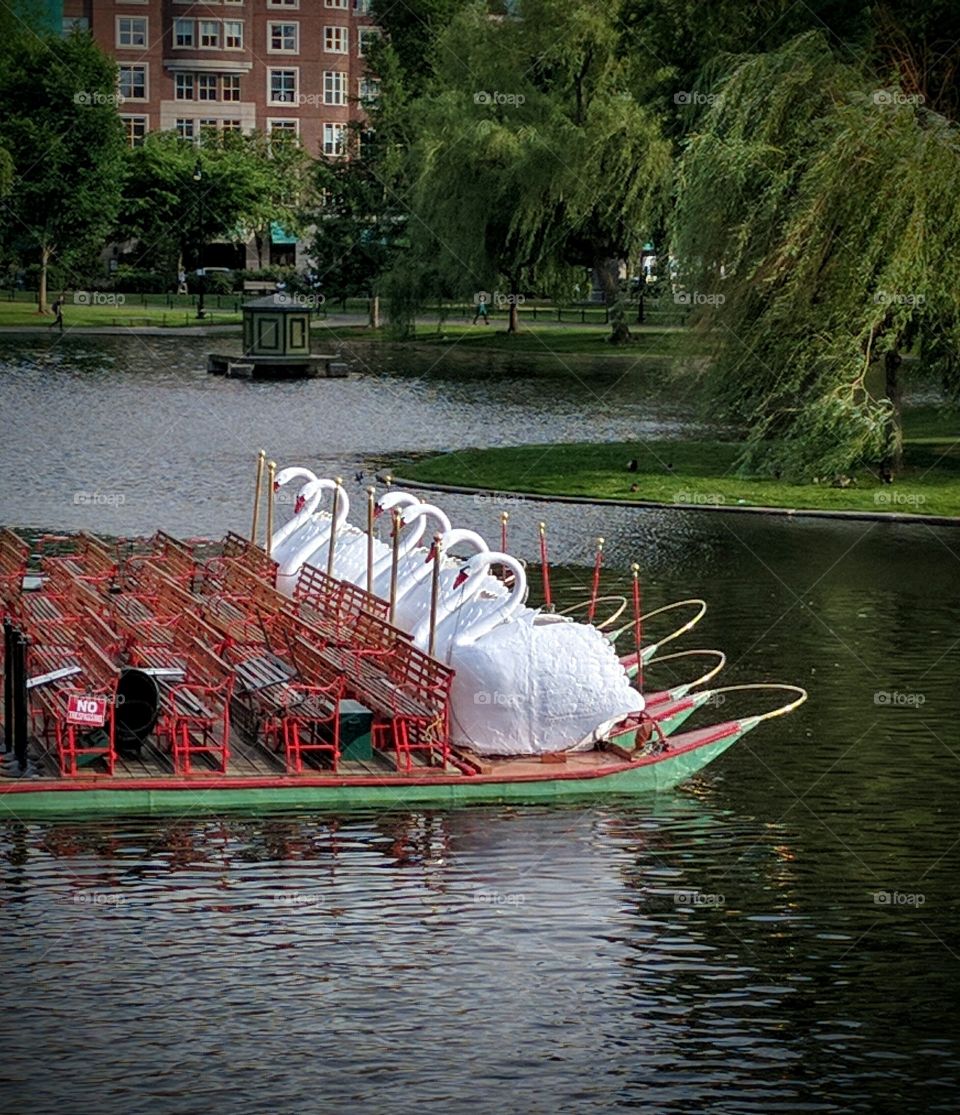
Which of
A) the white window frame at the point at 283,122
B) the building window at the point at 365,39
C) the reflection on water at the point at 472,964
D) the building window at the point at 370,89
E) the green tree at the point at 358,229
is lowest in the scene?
the reflection on water at the point at 472,964

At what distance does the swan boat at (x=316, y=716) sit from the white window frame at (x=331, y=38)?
425ft

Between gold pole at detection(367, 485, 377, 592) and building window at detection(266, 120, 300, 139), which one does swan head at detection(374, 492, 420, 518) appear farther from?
building window at detection(266, 120, 300, 139)

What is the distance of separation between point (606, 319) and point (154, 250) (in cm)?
2840

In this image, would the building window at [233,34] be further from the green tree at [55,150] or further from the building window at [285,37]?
the green tree at [55,150]

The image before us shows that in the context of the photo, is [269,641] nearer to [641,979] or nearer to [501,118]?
[641,979]

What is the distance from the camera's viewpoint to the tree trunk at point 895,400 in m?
50.0

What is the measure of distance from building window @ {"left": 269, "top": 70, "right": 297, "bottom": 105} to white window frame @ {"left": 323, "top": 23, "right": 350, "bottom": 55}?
2.75 m

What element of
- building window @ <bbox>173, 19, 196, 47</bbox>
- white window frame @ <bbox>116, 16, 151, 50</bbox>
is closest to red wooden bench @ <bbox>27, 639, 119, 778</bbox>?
white window frame @ <bbox>116, 16, 151, 50</bbox>

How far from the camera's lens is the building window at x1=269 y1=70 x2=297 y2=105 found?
154125 mm

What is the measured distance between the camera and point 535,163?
8575 cm

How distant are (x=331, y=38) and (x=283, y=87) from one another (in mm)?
4635

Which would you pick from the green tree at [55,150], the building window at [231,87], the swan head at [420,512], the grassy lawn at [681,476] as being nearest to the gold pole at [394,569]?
the swan head at [420,512]

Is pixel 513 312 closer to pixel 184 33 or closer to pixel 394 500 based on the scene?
pixel 184 33

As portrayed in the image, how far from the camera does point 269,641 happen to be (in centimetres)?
2909
